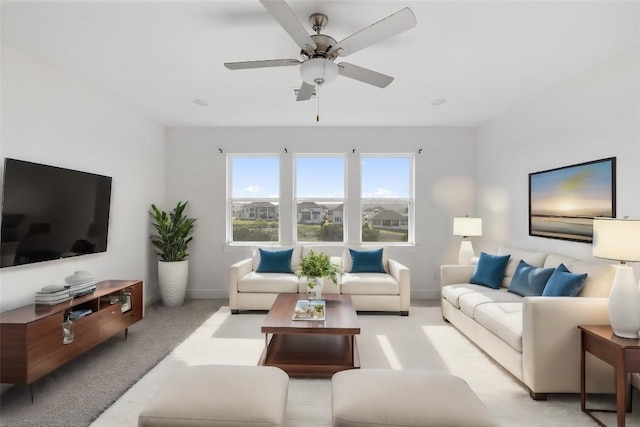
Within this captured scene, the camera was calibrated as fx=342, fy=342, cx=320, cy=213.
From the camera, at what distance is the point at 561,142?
3617mm

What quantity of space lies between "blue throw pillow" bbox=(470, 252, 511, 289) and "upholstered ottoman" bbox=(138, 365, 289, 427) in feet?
9.55

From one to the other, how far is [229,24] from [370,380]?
2537mm

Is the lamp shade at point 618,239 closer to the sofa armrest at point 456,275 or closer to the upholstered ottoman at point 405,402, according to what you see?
the upholstered ottoman at point 405,402

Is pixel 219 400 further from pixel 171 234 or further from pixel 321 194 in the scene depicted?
pixel 321 194

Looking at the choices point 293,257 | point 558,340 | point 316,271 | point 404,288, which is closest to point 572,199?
point 558,340

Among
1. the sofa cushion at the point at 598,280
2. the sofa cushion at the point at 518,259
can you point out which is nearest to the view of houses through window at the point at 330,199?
the sofa cushion at the point at 518,259

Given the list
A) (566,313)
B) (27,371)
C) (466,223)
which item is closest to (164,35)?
(27,371)

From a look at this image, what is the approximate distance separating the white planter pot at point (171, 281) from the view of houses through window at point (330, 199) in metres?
1.14

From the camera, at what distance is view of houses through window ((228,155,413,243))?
18.4 feet

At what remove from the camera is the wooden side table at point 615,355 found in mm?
1983

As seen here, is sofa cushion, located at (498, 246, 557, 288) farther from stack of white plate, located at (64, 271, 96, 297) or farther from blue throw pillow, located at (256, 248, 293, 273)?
stack of white plate, located at (64, 271, 96, 297)

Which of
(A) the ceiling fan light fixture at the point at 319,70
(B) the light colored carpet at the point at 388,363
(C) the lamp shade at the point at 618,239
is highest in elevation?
(A) the ceiling fan light fixture at the point at 319,70

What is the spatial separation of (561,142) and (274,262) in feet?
12.3

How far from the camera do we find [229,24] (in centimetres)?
248
